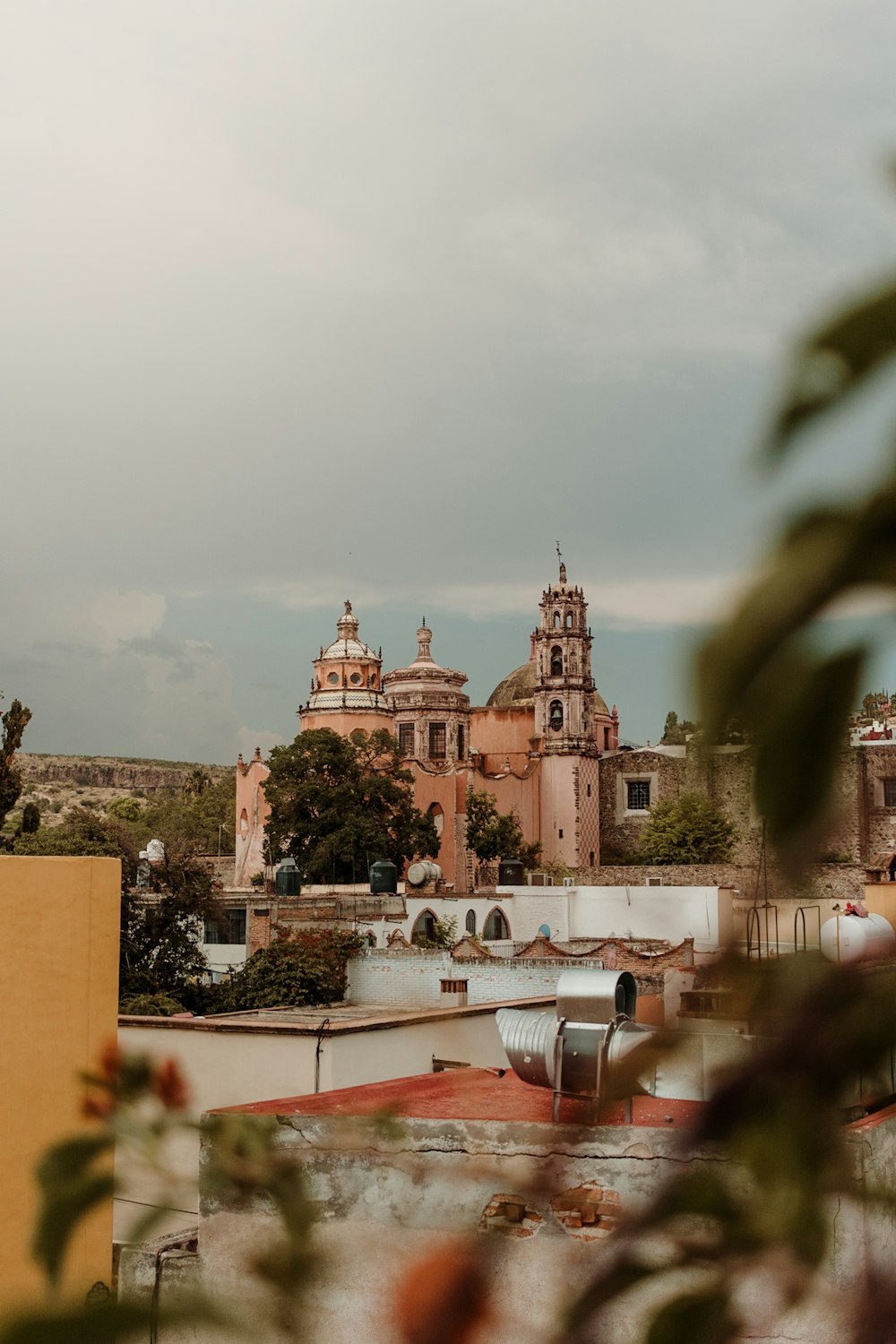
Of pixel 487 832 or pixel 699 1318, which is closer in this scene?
pixel 699 1318

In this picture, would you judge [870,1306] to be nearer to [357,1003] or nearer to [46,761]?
[357,1003]

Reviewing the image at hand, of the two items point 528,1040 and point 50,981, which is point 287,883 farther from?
point 528,1040

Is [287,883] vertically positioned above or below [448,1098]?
above

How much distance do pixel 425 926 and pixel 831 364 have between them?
92.7 feet

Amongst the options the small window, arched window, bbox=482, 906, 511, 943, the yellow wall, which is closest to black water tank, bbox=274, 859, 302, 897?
the small window

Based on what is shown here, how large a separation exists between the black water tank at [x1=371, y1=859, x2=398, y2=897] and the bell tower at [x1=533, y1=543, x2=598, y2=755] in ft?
59.8

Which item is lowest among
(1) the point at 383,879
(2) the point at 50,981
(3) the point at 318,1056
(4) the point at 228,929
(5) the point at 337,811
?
(3) the point at 318,1056

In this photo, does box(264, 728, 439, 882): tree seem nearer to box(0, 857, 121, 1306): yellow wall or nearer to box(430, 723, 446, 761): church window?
box(430, 723, 446, 761): church window

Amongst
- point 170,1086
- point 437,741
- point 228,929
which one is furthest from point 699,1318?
point 437,741

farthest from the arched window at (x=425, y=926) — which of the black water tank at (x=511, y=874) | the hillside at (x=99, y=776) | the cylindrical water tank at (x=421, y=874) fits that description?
the hillside at (x=99, y=776)

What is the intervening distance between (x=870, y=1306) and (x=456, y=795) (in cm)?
4192

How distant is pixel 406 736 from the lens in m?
45.0

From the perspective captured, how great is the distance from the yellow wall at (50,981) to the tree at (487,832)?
3311cm

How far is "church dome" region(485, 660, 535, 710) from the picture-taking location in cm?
5122
